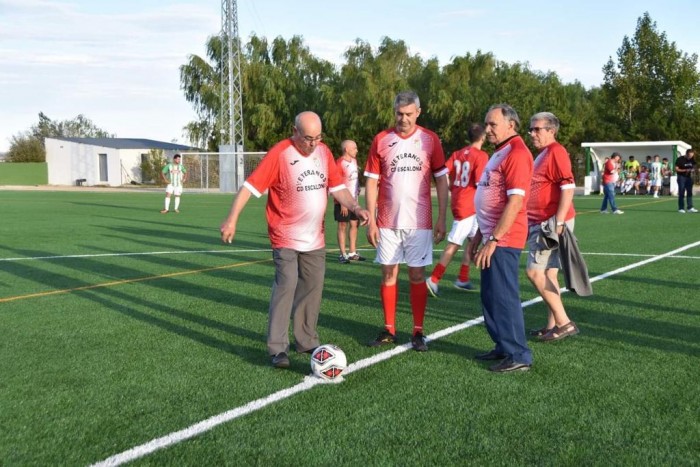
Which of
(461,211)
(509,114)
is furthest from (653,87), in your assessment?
(509,114)

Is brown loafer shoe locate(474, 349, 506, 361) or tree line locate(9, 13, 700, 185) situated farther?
tree line locate(9, 13, 700, 185)

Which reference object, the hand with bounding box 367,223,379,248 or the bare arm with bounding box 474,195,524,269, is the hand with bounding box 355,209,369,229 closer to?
the hand with bounding box 367,223,379,248

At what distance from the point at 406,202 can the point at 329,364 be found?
1684mm

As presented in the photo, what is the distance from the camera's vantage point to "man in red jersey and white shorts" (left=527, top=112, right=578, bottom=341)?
21.0ft

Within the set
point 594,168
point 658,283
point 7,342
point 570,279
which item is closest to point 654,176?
point 594,168

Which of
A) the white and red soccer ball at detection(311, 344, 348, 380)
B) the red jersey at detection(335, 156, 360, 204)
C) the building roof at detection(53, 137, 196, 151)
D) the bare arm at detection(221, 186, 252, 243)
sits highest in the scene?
the building roof at detection(53, 137, 196, 151)

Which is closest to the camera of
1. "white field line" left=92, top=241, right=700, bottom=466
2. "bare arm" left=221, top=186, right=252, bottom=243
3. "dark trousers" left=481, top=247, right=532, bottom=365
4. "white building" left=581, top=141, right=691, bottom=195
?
"white field line" left=92, top=241, right=700, bottom=466

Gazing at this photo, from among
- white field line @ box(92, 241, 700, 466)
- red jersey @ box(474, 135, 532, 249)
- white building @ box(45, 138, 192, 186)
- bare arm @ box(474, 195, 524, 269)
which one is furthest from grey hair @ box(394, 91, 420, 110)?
white building @ box(45, 138, 192, 186)

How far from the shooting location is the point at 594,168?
1574 inches

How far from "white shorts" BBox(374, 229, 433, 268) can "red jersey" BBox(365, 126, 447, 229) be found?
6cm

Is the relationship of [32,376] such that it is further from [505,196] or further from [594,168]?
[594,168]

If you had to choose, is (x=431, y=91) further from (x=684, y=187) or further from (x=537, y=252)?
(x=537, y=252)

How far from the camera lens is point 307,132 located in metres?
5.59

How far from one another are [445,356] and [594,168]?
1435 inches
